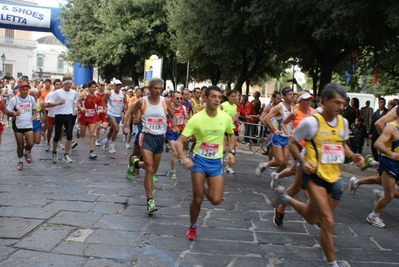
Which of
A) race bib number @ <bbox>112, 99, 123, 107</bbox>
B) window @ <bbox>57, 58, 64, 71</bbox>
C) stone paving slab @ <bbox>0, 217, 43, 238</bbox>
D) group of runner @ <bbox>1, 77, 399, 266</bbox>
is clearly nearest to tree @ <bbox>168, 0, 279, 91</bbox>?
race bib number @ <bbox>112, 99, 123, 107</bbox>

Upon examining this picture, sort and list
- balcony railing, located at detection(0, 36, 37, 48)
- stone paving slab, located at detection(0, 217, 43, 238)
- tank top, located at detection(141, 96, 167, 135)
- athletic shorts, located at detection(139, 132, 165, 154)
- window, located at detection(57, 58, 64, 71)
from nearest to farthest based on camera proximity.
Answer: stone paving slab, located at detection(0, 217, 43, 238) < athletic shorts, located at detection(139, 132, 165, 154) < tank top, located at detection(141, 96, 167, 135) < balcony railing, located at detection(0, 36, 37, 48) < window, located at detection(57, 58, 64, 71)

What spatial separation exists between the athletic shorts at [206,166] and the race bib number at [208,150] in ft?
0.15

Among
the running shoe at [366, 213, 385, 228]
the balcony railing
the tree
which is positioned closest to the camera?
the running shoe at [366, 213, 385, 228]

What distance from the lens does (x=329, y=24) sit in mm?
13250

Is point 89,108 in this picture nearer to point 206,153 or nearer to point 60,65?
point 206,153

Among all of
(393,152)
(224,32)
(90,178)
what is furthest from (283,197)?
(224,32)

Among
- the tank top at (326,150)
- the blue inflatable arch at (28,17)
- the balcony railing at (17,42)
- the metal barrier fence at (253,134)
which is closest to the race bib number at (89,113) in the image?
the metal barrier fence at (253,134)

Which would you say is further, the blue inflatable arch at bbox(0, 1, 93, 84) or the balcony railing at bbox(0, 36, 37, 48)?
the balcony railing at bbox(0, 36, 37, 48)

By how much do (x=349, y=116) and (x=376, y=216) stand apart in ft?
25.5

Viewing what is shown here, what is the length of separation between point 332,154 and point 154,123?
294 cm

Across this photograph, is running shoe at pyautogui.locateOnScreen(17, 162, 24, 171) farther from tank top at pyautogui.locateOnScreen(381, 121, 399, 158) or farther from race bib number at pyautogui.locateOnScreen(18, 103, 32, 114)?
tank top at pyautogui.locateOnScreen(381, 121, 399, 158)

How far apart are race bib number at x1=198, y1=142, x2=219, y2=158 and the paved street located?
36.6 inches

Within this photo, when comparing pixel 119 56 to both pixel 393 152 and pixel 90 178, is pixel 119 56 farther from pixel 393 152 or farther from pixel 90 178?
pixel 393 152

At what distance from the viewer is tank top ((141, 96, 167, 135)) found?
6617mm
